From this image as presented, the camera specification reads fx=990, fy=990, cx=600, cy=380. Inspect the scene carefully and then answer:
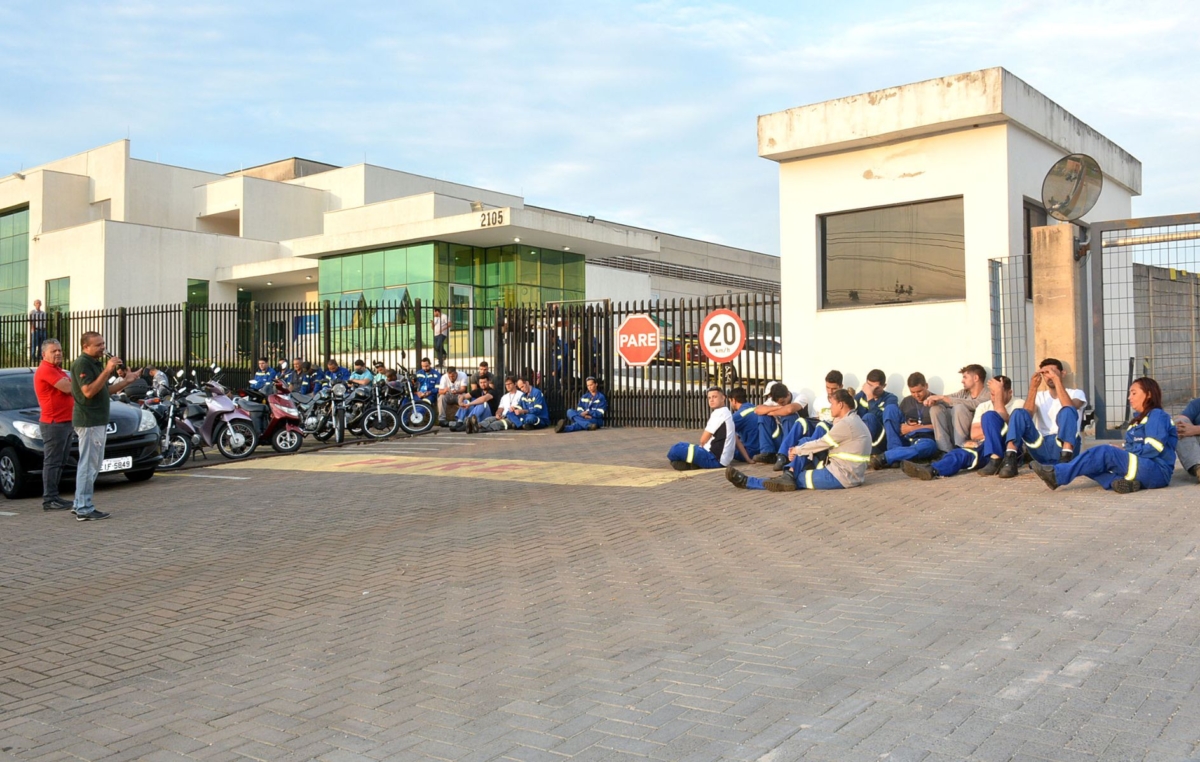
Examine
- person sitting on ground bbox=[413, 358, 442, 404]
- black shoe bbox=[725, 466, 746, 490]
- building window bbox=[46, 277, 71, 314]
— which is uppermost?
building window bbox=[46, 277, 71, 314]

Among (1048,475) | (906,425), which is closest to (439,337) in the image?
(906,425)

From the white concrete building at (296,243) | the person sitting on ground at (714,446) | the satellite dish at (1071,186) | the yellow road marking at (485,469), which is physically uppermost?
the white concrete building at (296,243)

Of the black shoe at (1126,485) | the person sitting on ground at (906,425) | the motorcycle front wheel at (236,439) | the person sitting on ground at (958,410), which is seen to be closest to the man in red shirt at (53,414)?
the motorcycle front wheel at (236,439)

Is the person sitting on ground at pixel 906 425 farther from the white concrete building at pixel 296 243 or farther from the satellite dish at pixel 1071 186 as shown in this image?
the white concrete building at pixel 296 243

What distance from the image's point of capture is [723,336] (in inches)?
663

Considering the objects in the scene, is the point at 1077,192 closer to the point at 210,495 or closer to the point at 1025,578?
the point at 1025,578

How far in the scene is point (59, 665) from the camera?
5.45m

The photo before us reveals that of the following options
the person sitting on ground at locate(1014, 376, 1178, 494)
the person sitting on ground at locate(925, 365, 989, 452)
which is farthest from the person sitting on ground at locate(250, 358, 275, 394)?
the person sitting on ground at locate(1014, 376, 1178, 494)

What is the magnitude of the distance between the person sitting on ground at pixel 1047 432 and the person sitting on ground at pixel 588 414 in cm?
998

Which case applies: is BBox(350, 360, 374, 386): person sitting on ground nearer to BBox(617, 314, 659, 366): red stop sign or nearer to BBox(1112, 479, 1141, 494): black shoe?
BBox(617, 314, 659, 366): red stop sign

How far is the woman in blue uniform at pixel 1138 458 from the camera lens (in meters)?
9.06

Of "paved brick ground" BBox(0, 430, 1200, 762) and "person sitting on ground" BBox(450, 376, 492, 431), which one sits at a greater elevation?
"person sitting on ground" BBox(450, 376, 492, 431)

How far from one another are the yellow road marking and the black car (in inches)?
76.3

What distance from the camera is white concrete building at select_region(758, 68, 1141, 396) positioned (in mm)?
13305
